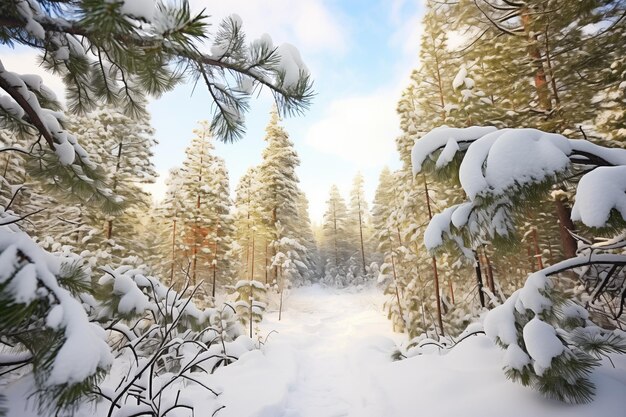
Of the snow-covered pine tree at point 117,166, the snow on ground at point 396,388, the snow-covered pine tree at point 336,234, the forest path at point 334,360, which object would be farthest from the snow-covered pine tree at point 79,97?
the snow-covered pine tree at point 336,234

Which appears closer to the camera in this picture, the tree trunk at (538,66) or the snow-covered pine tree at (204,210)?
the tree trunk at (538,66)

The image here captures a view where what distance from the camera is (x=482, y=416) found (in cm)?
234

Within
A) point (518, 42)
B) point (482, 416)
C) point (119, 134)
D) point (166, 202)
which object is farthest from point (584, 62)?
point (166, 202)

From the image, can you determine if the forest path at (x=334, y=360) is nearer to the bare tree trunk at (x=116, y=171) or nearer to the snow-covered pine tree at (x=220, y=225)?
the snow-covered pine tree at (x=220, y=225)

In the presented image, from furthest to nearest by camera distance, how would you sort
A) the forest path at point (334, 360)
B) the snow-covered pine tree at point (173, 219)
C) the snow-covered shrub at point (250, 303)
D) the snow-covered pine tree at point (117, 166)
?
1. the snow-covered pine tree at point (173, 219)
2. the snow-covered pine tree at point (117, 166)
3. the snow-covered shrub at point (250, 303)
4. the forest path at point (334, 360)

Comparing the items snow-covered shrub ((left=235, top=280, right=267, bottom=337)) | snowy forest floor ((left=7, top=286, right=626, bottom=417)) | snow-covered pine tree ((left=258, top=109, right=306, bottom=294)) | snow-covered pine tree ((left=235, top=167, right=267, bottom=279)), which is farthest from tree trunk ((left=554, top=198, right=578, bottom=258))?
snow-covered pine tree ((left=258, top=109, right=306, bottom=294))

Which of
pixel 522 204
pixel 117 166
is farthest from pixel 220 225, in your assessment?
pixel 522 204

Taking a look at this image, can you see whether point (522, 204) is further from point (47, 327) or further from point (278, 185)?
point (278, 185)

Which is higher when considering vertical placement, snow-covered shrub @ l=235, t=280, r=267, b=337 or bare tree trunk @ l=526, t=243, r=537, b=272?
Answer: bare tree trunk @ l=526, t=243, r=537, b=272

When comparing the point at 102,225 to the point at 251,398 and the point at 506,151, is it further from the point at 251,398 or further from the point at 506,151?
the point at 506,151

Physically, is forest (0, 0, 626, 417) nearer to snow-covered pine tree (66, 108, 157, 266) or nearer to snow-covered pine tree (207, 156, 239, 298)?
snow-covered pine tree (66, 108, 157, 266)

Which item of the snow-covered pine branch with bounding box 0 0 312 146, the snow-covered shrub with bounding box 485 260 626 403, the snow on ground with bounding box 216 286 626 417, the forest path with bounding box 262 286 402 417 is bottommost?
the forest path with bounding box 262 286 402 417

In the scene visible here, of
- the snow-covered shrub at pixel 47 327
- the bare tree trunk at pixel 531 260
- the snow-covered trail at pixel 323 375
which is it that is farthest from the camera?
the bare tree trunk at pixel 531 260

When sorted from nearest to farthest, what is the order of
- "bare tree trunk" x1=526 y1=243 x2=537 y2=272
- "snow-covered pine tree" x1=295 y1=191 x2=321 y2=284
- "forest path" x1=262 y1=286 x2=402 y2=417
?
1. "forest path" x1=262 y1=286 x2=402 y2=417
2. "bare tree trunk" x1=526 y1=243 x2=537 y2=272
3. "snow-covered pine tree" x1=295 y1=191 x2=321 y2=284
